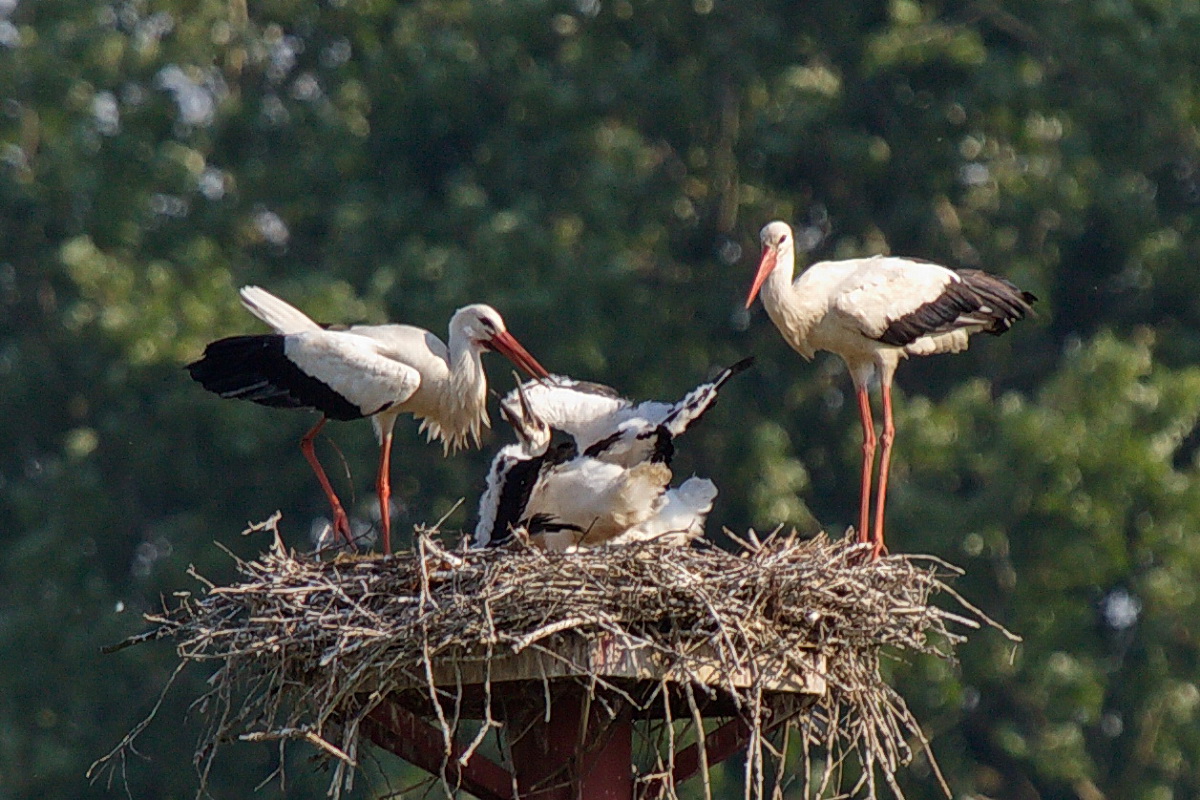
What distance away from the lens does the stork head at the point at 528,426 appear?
9.16m

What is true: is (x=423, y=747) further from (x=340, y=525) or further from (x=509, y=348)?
(x=509, y=348)

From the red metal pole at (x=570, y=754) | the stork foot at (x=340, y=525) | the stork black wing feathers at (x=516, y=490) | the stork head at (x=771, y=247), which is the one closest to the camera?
the red metal pole at (x=570, y=754)

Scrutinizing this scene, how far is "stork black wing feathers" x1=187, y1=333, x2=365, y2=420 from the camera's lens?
9.55m

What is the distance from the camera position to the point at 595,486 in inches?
344

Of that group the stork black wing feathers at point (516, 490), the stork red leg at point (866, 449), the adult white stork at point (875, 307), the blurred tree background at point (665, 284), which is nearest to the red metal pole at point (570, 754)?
the stork black wing feathers at point (516, 490)

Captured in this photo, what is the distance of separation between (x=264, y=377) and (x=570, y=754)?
3.12 metres

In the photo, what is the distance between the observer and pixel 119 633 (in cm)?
1691

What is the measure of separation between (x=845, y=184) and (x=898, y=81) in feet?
2.71

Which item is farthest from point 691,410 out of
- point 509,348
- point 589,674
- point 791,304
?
point 589,674

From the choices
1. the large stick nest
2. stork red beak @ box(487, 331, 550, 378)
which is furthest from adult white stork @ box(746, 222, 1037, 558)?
the large stick nest

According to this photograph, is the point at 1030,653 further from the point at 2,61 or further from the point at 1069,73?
the point at 2,61

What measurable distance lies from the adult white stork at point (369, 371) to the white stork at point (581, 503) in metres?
0.71

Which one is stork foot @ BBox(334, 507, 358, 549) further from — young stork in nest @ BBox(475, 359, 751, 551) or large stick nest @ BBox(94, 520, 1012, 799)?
large stick nest @ BBox(94, 520, 1012, 799)

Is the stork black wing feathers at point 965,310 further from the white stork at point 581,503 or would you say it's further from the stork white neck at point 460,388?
the stork white neck at point 460,388
